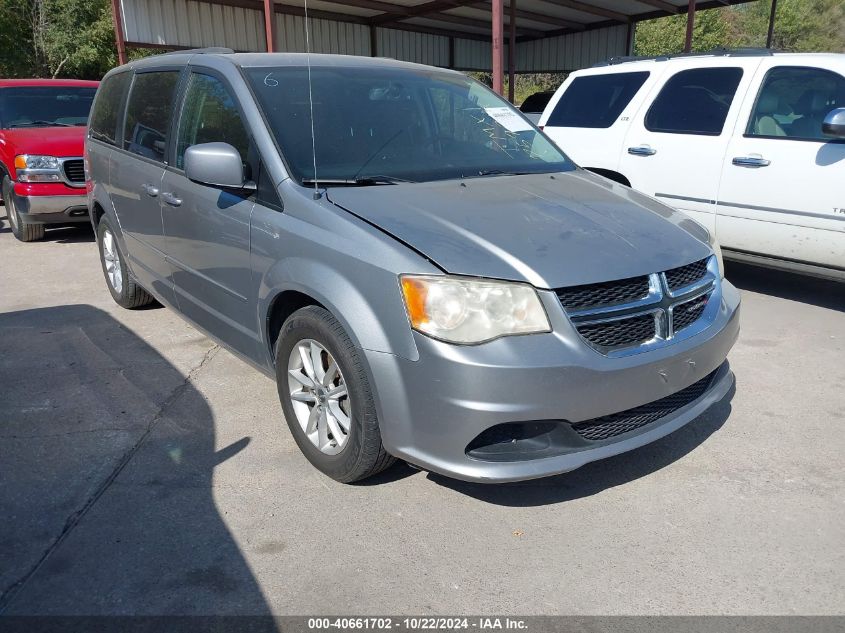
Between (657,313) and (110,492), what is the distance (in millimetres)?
2431

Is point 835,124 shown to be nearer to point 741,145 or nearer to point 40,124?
point 741,145

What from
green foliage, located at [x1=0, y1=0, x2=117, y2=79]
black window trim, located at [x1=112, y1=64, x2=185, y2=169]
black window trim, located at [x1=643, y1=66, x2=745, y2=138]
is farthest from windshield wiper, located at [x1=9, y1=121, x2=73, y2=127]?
green foliage, located at [x1=0, y1=0, x2=117, y2=79]

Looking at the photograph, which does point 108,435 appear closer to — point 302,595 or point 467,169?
point 302,595

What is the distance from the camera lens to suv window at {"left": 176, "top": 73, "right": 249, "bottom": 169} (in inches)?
136

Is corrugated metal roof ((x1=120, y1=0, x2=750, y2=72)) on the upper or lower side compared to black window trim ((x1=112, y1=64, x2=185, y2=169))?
upper

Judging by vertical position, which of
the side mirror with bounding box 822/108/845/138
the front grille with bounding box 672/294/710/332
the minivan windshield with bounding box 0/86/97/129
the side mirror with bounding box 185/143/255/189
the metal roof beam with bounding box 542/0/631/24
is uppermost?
the metal roof beam with bounding box 542/0/631/24

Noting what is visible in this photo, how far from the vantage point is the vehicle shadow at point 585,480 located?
9.95ft

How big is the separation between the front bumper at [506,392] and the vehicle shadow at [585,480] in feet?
1.45

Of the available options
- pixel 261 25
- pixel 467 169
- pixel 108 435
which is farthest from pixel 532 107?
pixel 108 435

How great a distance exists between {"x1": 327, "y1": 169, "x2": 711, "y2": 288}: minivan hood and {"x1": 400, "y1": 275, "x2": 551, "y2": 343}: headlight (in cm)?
5

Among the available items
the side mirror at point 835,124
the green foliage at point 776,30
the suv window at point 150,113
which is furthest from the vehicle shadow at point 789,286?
the green foliage at point 776,30

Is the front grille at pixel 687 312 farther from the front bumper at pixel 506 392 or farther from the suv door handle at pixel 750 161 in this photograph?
the suv door handle at pixel 750 161

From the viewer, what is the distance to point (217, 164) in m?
3.15

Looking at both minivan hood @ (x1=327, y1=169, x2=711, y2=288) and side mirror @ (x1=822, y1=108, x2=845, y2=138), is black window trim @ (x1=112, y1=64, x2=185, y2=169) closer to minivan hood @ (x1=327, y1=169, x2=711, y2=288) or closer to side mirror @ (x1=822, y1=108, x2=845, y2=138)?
minivan hood @ (x1=327, y1=169, x2=711, y2=288)
